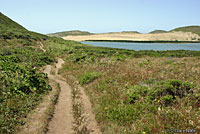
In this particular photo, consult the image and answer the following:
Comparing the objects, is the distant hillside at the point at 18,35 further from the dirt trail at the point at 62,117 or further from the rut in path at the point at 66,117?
the rut in path at the point at 66,117

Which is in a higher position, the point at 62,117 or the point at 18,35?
the point at 18,35

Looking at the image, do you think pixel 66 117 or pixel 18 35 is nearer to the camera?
pixel 66 117

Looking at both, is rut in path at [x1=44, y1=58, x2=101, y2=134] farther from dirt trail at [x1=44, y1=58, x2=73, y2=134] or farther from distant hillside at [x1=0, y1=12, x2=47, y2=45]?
distant hillside at [x1=0, y1=12, x2=47, y2=45]

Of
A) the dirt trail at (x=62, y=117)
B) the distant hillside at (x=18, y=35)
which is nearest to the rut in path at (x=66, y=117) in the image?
the dirt trail at (x=62, y=117)

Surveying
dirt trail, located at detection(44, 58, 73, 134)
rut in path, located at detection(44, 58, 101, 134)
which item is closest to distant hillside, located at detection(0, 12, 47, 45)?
dirt trail, located at detection(44, 58, 73, 134)

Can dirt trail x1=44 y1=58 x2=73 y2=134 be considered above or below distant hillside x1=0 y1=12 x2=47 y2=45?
below

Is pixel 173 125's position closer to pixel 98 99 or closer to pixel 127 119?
pixel 127 119

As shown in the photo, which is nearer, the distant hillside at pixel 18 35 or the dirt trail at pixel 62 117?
the dirt trail at pixel 62 117

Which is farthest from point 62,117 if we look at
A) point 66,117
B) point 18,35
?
point 18,35

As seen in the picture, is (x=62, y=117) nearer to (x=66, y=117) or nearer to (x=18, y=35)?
(x=66, y=117)

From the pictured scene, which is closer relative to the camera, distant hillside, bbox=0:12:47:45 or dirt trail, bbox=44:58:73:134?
dirt trail, bbox=44:58:73:134

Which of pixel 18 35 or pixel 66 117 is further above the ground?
pixel 18 35

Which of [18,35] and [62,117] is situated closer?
[62,117]

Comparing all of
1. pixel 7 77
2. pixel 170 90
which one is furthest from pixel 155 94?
pixel 7 77
